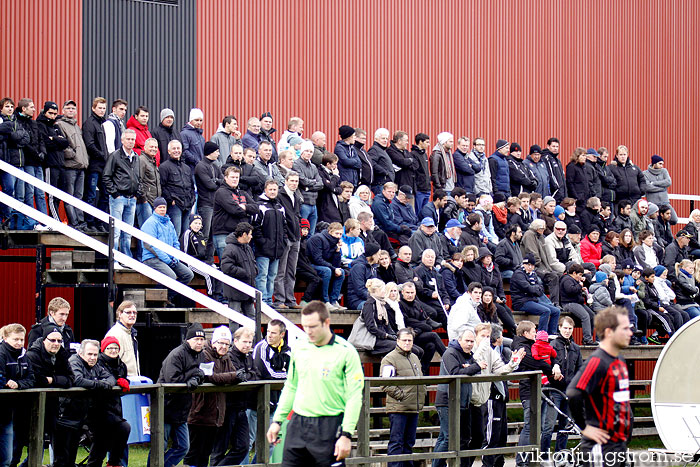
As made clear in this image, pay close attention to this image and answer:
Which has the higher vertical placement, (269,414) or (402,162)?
(402,162)

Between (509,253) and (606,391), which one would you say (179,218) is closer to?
(509,253)

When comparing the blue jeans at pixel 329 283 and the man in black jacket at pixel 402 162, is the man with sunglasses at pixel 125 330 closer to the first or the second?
the blue jeans at pixel 329 283

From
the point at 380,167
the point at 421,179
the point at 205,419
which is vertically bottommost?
the point at 205,419

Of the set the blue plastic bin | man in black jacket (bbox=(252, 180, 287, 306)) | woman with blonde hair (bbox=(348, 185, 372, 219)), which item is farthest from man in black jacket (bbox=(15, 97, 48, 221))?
the blue plastic bin

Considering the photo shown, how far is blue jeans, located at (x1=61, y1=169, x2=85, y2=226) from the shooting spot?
1416 cm

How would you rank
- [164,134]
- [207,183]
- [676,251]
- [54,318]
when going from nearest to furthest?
[54,318], [207,183], [164,134], [676,251]

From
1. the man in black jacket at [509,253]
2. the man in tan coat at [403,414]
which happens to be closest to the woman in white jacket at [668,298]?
the man in black jacket at [509,253]

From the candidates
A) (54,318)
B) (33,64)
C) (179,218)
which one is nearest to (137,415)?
(54,318)

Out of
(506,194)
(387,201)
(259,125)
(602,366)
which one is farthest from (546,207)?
(602,366)

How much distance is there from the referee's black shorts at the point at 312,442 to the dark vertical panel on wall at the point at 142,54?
11419 mm

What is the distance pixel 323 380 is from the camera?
27.0 feet

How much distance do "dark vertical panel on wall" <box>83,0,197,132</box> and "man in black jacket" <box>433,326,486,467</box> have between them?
885 cm

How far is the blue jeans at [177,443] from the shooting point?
1002cm

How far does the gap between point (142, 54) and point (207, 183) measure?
16.1 ft
